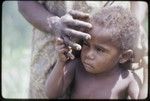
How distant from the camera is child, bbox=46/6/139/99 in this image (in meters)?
1.72

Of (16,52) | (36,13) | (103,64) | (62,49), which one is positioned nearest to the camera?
(62,49)

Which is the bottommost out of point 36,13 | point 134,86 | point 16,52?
point 16,52

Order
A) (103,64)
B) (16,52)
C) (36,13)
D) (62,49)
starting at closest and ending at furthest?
(62,49)
(103,64)
(36,13)
(16,52)

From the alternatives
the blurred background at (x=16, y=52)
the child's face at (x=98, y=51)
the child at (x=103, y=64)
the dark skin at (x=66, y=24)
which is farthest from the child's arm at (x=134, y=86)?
the blurred background at (x=16, y=52)

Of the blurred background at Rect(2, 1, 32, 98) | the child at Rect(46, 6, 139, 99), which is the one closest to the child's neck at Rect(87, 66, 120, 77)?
the child at Rect(46, 6, 139, 99)

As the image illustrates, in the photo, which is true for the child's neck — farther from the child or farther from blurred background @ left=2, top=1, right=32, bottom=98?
blurred background @ left=2, top=1, right=32, bottom=98

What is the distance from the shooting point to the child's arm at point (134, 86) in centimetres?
181

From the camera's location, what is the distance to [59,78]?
1761 millimetres

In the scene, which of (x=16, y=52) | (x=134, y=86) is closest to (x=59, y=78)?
(x=134, y=86)

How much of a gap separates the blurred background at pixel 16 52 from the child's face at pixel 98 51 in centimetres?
107

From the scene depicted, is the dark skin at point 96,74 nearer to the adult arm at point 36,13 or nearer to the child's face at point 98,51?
the child's face at point 98,51

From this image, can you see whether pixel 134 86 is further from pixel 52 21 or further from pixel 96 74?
pixel 52 21

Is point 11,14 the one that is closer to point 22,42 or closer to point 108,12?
point 22,42

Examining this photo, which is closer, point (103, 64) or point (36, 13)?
point (103, 64)
